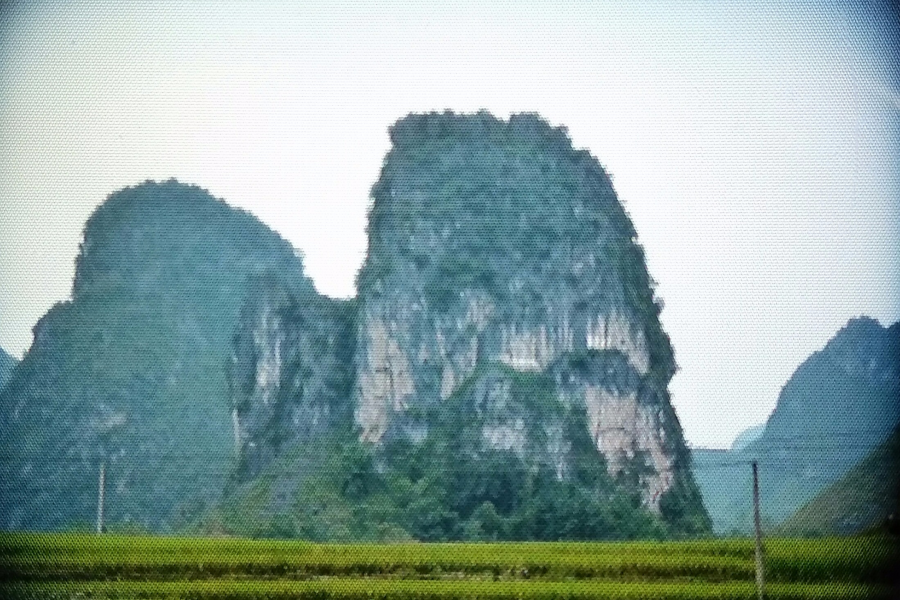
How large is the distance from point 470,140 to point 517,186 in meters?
0.96

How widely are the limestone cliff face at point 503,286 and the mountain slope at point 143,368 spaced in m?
1.54

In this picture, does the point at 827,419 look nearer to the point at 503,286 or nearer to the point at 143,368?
the point at 503,286

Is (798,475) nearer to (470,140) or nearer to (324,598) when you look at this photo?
(324,598)

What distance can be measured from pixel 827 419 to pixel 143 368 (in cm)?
800

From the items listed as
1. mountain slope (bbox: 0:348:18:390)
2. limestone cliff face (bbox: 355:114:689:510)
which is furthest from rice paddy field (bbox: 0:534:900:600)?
limestone cliff face (bbox: 355:114:689:510)

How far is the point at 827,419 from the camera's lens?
7121 mm

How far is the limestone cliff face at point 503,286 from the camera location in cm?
1331

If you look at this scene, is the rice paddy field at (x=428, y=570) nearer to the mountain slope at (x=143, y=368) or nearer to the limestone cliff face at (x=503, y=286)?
the mountain slope at (x=143, y=368)

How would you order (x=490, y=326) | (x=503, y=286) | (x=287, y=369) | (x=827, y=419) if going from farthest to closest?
1. (x=287, y=369)
2. (x=490, y=326)
3. (x=503, y=286)
4. (x=827, y=419)

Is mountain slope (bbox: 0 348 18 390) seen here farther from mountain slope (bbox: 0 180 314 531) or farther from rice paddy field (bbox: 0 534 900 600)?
rice paddy field (bbox: 0 534 900 600)

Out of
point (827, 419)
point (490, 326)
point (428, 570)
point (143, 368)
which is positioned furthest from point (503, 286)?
point (428, 570)

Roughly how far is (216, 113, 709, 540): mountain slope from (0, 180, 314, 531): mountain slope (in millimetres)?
634

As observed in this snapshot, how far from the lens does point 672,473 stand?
11.2 m

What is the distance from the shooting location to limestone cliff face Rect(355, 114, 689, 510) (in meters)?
13.3
